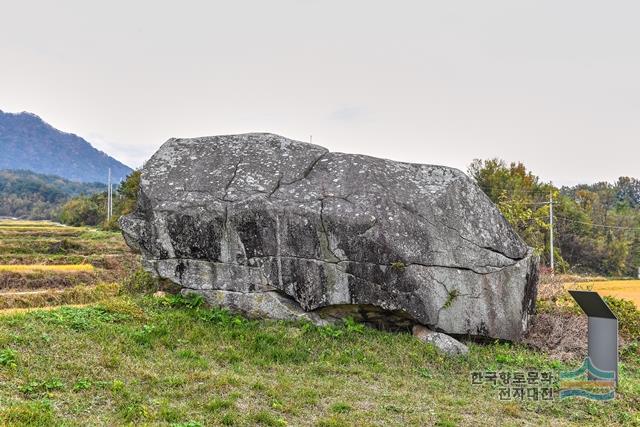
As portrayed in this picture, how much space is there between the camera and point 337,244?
1111 cm

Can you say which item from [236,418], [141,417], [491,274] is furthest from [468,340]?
[141,417]

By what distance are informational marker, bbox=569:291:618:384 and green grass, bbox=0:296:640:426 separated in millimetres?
546

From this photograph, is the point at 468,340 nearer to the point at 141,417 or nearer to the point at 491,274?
the point at 491,274

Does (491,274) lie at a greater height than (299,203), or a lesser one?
lesser

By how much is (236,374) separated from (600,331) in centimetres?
659

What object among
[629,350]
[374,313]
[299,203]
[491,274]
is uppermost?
[299,203]

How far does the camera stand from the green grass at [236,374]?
6480 mm

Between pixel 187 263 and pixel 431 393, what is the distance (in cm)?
641

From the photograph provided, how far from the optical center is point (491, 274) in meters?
11.3

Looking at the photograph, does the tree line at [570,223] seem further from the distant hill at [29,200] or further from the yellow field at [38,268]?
the distant hill at [29,200]
